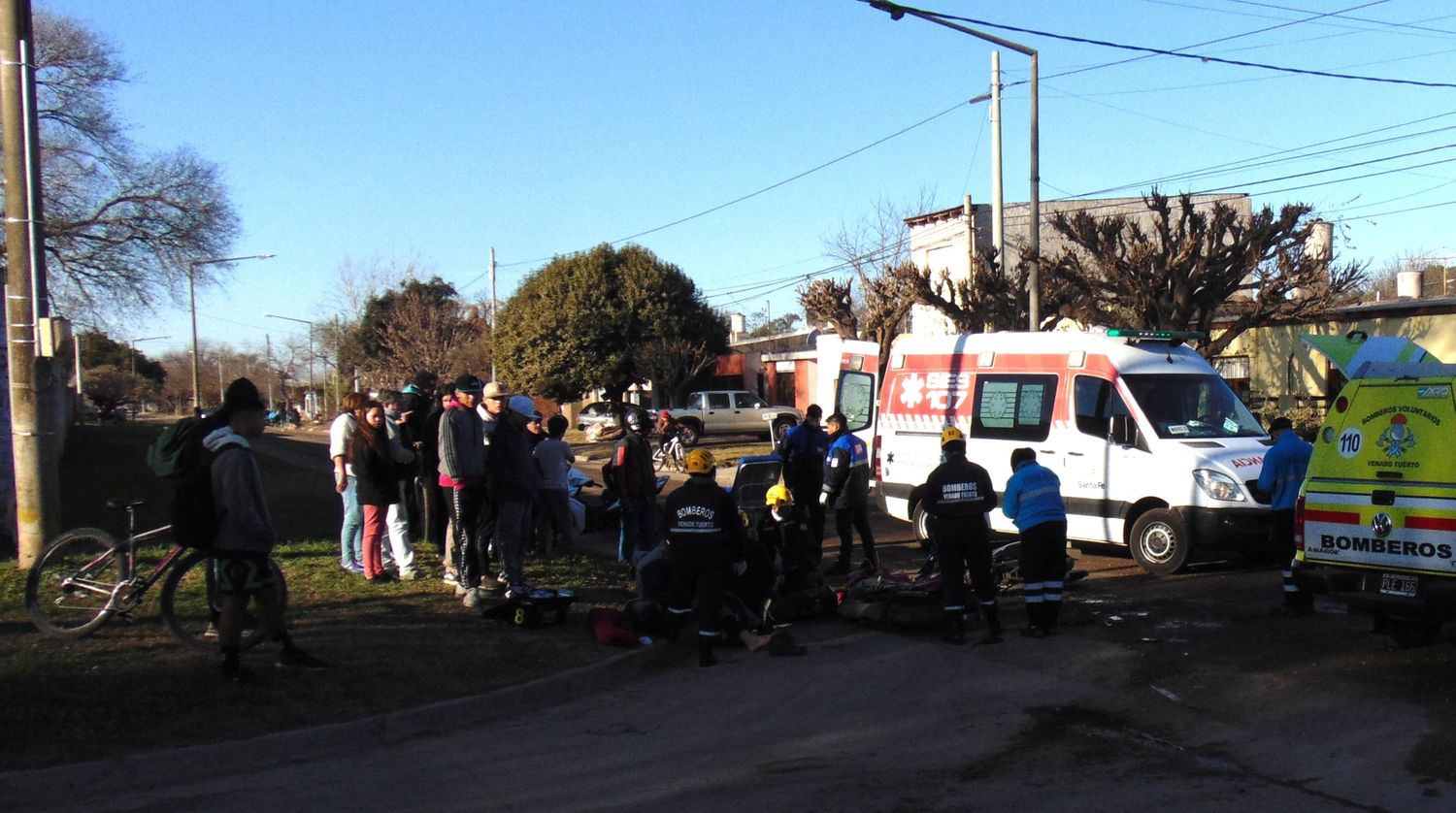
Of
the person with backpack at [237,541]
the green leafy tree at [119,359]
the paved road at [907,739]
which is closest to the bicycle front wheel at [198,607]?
the person with backpack at [237,541]

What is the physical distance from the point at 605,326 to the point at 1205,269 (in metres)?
27.9

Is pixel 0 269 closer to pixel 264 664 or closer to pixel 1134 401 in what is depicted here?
pixel 264 664

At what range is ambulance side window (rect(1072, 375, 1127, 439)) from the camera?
1250 cm

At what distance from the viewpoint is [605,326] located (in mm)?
45938

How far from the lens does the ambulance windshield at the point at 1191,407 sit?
1227 centimetres

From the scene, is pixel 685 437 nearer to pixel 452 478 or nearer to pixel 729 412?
pixel 729 412

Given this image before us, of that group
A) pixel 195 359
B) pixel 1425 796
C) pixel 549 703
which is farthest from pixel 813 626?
pixel 195 359

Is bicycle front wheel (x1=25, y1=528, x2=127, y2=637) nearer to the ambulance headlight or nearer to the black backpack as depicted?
the black backpack

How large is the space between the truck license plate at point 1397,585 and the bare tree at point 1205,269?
14.5 m

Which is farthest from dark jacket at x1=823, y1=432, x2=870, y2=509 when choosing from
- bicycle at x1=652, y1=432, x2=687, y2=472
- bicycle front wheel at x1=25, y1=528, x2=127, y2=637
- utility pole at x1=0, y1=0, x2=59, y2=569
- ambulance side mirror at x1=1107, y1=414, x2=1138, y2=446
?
bicycle at x1=652, y1=432, x2=687, y2=472

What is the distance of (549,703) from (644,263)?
39.4 meters

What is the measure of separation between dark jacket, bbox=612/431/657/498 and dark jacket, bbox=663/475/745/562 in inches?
110

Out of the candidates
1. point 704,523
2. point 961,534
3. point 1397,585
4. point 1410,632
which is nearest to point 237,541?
point 704,523

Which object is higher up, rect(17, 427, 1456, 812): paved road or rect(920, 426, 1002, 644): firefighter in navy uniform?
rect(920, 426, 1002, 644): firefighter in navy uniform
